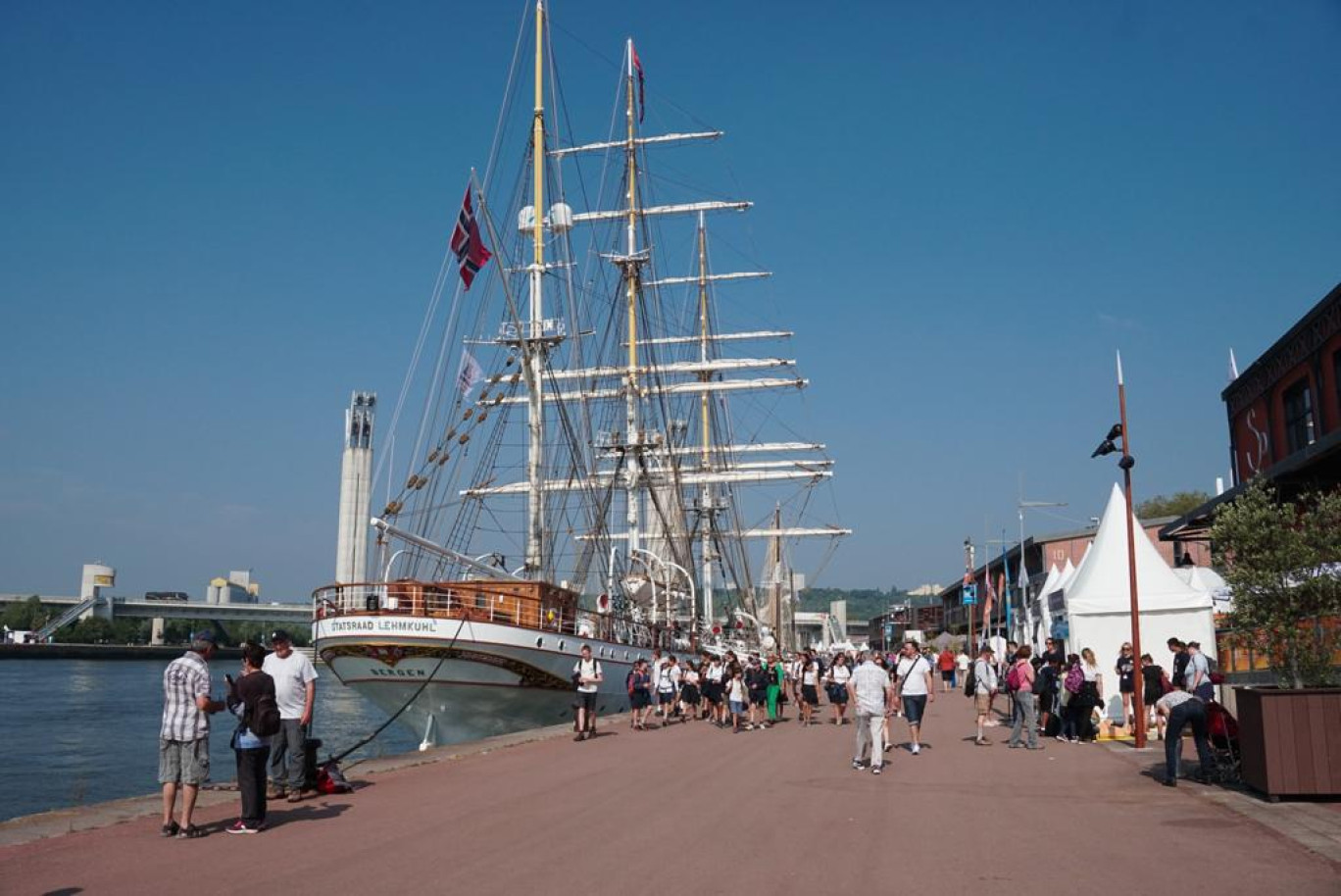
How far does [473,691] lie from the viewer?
26391 millimetres

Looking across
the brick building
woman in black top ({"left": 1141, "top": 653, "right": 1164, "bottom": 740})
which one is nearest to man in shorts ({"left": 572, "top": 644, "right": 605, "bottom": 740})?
woman in black top ({"left": 1141, "top": 653, "right": 1164, "bottom": 740})

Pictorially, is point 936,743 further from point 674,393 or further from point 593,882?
point 674,393

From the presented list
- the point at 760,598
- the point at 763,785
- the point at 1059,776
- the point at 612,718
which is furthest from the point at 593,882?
the point at 760,598

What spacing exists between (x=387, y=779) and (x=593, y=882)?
7.26m

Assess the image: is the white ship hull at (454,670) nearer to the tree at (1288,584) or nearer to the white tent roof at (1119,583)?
the white tent roof at (1119,583)

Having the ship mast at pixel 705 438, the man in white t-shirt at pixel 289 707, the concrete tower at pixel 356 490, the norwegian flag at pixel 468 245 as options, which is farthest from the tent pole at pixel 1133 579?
the concrete tower at pixel 356 490

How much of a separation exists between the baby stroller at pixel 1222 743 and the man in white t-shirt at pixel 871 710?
13.2 feet

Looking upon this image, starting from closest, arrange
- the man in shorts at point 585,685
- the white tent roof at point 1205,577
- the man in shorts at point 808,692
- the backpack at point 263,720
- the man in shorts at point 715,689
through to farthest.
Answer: the backpack at point 263,720, the man in shorts at point 585,685, the man in shorts at point 808,692, the man in shorts at point 715,689, the white tent roof at point 1205,577

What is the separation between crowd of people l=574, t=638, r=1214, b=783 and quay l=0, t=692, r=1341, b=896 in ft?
3.17

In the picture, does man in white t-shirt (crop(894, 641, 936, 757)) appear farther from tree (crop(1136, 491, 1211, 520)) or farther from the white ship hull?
tree (crop(1136, 491, 1211, 520))

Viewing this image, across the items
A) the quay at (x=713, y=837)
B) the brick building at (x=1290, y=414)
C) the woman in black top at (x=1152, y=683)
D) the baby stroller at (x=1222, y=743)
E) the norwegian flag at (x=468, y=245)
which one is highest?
Answer: the norwegian flag at (x=468, y=245)

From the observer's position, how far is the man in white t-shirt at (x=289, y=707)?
1197cm

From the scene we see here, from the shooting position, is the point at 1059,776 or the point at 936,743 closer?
the point at 1059,776

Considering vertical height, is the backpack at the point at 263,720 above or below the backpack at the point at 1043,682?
above
